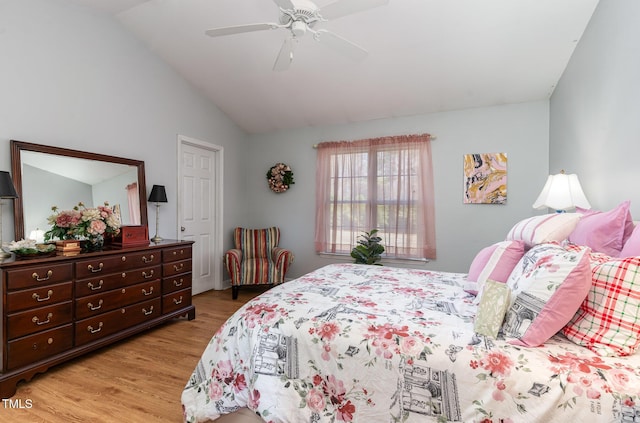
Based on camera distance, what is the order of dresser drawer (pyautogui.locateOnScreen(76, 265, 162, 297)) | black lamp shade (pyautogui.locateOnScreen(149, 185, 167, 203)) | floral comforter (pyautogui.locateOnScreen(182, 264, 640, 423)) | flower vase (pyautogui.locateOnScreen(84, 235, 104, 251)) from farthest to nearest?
black lamp shade (pyautogui.locateOnScreen(149, 185, 167, 203)), flower vase (pyautogui.locateOnScreen(84, 235, 104, 251)), dresser drawer (pyautogui.locateOnScreen(76, 265, 162, 297)), floral comforter (pyautogui.locateOnScreen(182, 264, 640, 423))

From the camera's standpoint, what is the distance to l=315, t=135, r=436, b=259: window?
12.3ft

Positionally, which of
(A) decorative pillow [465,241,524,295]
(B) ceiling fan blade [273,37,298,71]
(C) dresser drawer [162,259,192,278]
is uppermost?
(B) ceiling fan blade [273,37,298,71]

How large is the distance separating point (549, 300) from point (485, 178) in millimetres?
2712

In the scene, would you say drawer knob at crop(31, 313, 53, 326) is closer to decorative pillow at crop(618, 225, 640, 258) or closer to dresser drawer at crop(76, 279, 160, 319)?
dresser drawer at crop(76, 279, 160, 319)

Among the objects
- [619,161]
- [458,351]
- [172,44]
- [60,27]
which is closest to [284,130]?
[172,44]

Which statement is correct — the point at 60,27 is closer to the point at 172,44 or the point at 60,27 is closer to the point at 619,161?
the point at 172,44

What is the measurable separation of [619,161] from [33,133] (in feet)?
13.4

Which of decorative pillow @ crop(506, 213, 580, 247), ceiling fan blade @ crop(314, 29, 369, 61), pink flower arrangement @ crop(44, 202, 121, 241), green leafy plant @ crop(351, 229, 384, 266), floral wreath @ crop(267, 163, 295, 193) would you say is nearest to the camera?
decorative pillow @ crop(506, 213, 580, 247)

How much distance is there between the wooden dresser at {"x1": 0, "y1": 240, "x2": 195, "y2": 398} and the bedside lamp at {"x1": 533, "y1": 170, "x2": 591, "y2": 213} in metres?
3.23

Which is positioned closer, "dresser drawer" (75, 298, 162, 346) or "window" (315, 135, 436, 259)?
"dresser drawer" (75, 298, 162, 346)

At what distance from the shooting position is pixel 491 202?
11.4 feet

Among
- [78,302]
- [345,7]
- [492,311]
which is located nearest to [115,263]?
[78,302]

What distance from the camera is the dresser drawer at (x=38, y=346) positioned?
1.86m

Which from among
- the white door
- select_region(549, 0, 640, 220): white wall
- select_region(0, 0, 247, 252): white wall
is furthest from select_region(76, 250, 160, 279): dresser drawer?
select_region(549, 0, 640, 220): white wall
